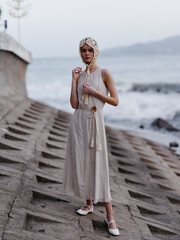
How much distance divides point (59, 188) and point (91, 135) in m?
1.18

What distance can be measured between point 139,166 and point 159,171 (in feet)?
1.33

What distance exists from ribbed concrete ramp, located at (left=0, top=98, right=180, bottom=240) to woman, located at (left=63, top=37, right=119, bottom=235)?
0.32 meters

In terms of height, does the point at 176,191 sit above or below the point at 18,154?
below

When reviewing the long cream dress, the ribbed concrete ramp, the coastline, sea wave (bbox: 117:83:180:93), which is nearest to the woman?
the long cream dress

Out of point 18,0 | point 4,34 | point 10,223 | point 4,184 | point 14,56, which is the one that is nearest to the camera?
point 10,223

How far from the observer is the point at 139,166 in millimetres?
7133

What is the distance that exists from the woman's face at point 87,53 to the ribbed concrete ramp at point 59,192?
1.51 m


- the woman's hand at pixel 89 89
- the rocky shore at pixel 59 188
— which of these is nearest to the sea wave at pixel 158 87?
the rocky shore at pixel 59 188

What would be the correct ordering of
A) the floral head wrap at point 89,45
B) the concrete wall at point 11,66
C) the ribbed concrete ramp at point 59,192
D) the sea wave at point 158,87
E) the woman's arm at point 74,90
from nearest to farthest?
the ribbed concrete ramp at point 59,192
the floral head wrap at point 89,45
the woman's arm at point 74,90
the concrete wall at point 11,66
the sea wave at point 158,87

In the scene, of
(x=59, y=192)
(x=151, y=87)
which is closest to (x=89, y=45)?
(x=59, y=192)

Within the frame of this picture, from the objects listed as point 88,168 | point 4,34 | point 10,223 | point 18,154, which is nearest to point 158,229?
point 88,168

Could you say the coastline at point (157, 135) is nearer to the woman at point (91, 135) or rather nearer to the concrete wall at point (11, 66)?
the concrete wall at point (11, 66)

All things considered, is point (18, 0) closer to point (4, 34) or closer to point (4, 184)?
point (4, 34)

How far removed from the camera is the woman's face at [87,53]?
356cm
